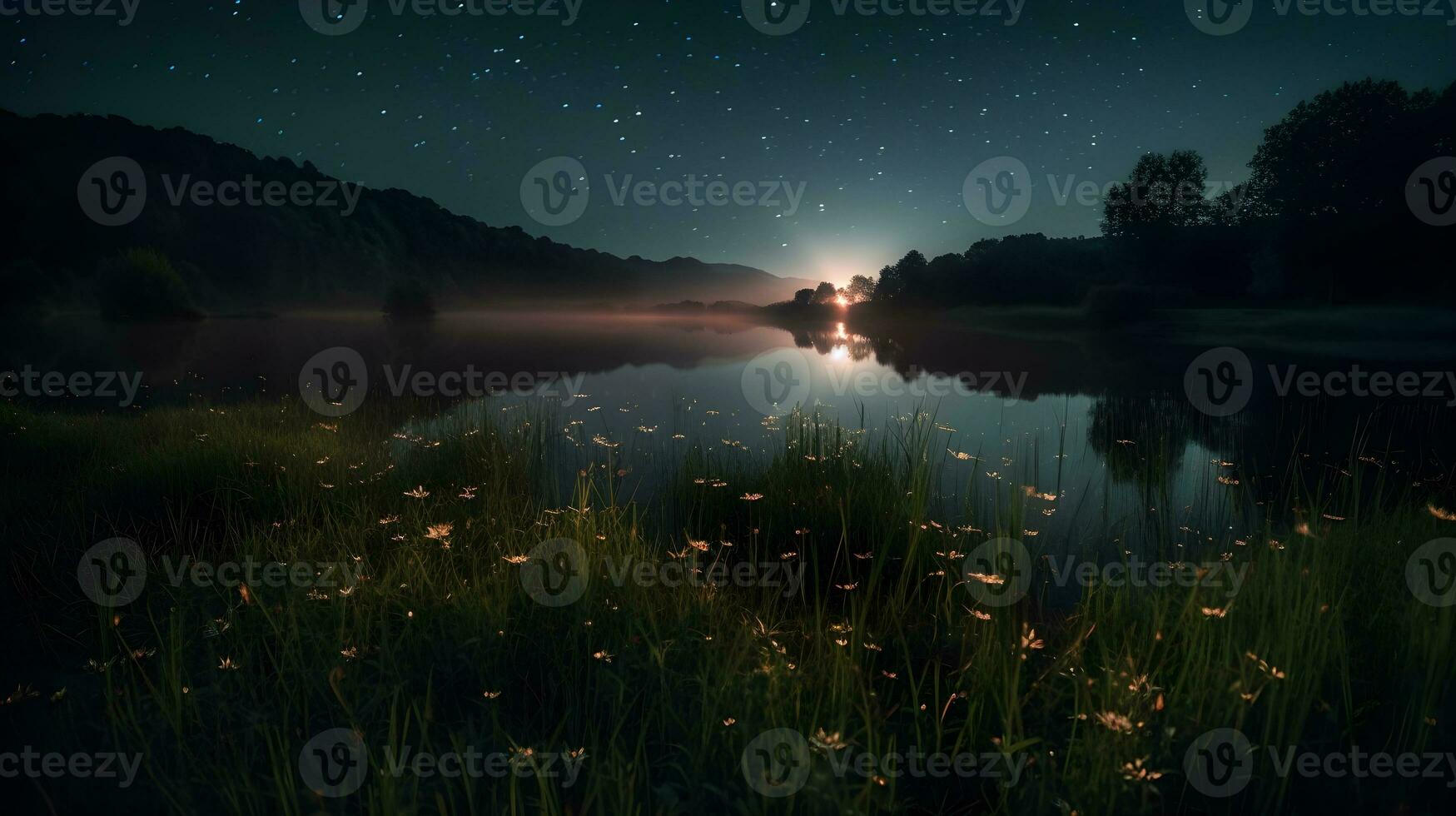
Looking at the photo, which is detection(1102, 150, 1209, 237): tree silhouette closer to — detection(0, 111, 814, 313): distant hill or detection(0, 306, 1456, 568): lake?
detection(0, 306, 1456, 568): lake

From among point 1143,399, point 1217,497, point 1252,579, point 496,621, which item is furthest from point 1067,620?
point 1143,399

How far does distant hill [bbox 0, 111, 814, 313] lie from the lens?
68.1 m

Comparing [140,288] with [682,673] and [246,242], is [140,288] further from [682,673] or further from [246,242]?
[246,242]

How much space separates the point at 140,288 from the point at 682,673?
55020 mm

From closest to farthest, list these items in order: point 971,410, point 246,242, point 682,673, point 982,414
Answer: point 682,673 → point 982,414 → point 971,410 → point 246,242

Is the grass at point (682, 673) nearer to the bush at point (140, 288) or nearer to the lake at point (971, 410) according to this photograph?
the lake at point (971, 410)

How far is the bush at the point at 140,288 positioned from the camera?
133ft

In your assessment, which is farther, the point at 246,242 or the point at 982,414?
the point at 246,242

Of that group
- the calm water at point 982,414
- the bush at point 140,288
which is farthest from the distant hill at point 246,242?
the calm water at point 982,414

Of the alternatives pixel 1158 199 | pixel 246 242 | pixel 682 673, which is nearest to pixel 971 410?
pixel 682 673

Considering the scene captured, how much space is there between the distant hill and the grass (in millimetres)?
52504

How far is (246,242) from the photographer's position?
111 m

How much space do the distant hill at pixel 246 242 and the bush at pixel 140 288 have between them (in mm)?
831

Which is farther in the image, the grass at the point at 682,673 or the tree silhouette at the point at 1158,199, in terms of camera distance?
the tree silhouette at the point at 1158,199
